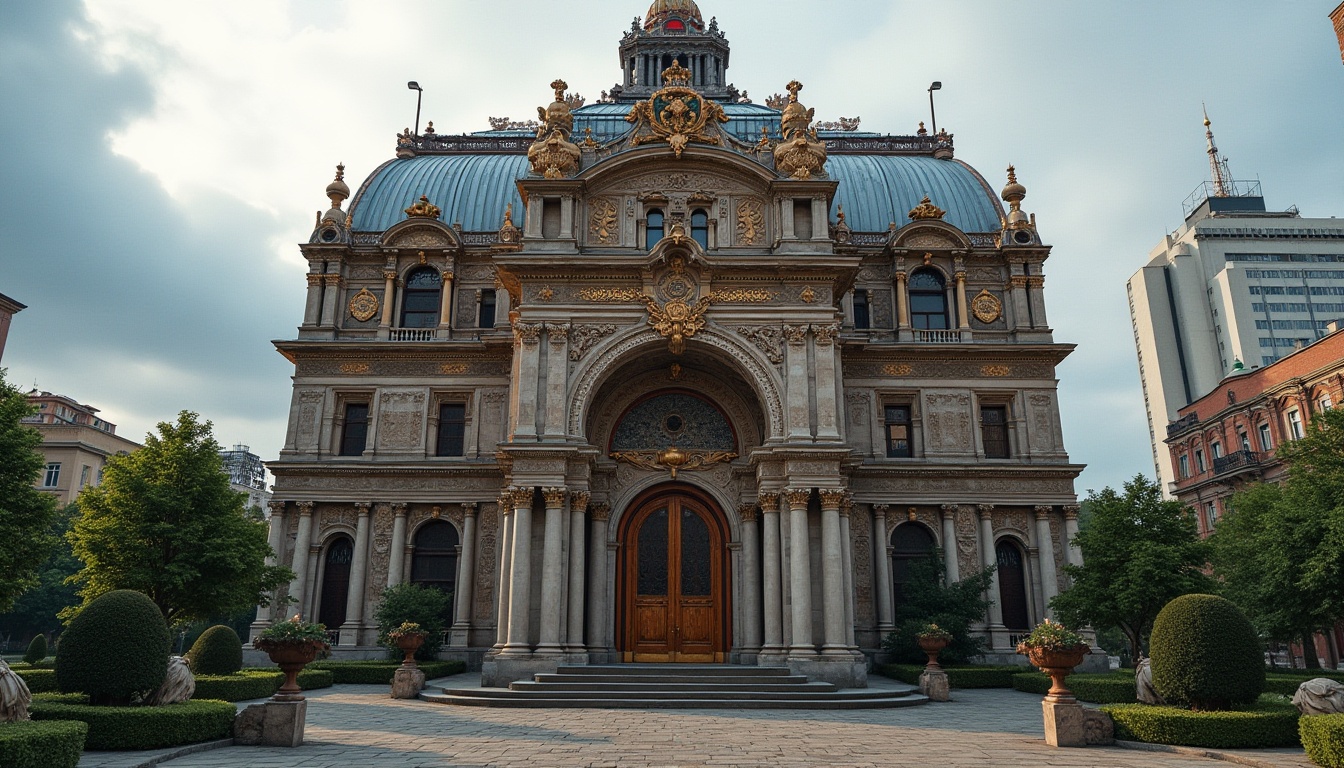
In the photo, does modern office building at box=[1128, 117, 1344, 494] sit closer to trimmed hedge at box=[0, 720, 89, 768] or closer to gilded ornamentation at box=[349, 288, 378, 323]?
gilded ornamentation at box=[349, 288, 378, 323]

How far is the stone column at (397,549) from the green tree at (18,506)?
34.4ft

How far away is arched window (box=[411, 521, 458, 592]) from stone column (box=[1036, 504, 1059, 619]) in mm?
21256

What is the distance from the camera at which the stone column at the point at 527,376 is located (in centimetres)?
2525

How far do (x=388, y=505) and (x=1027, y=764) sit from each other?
81.2 ft

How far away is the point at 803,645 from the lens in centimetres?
2364

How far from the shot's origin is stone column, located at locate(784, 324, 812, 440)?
25.4 m

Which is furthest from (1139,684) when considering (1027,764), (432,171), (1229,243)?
(1229,243)

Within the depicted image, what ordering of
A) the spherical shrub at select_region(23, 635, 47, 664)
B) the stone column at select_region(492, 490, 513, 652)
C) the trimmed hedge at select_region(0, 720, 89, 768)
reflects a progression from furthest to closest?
1. the spherical shrub at select_region(23, 635, 47, 664)
2. the stone column at select_region(492, 490, 513, 652)
3. the trimmed hedge at select_region(0, 720, 89, 768)

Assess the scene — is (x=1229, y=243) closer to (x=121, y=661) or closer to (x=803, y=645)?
(x=803, y=645)

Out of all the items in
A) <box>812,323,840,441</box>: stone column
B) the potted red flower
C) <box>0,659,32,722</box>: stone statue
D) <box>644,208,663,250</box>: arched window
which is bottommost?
<box>0,659,32,722</box>: stone statue

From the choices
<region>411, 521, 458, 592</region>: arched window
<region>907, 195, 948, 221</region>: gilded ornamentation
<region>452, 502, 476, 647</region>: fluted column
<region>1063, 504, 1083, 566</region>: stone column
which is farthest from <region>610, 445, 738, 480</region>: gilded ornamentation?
<region>907, 195, 948, 221</region>: gilded ornamentation

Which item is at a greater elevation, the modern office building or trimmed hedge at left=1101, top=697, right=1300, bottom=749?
the modern office building

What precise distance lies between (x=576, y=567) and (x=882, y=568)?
11.5 meters

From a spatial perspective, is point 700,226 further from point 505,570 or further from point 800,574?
point 505,570
